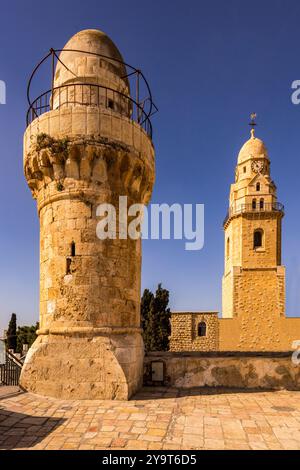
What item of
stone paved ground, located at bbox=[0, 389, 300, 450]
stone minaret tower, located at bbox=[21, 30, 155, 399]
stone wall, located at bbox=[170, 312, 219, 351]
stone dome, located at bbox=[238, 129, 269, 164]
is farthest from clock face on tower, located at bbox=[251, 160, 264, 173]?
stone paved ground, located at bbox=[0, 389, 300, 450]

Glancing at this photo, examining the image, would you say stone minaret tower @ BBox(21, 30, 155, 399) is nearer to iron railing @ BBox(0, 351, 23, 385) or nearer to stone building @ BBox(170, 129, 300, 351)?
iron railing @ BBox(0, 351, 23, 385)

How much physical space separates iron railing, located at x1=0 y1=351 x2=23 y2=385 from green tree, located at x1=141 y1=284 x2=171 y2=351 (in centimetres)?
1815

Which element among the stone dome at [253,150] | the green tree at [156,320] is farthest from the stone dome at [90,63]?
the stone dome at [253,150]

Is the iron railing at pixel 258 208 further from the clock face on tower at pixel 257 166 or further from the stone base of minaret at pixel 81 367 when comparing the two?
the stone base of minaret at pixel 81 367

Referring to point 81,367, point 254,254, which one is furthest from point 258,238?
point 81,367

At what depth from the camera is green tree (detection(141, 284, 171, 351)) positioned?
88.6ft

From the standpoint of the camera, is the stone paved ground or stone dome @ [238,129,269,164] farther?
stone dome @ [238,129,269,164]

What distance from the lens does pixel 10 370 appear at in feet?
29.8

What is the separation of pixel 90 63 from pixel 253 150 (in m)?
25.1

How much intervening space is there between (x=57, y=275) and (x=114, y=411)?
9.95ft

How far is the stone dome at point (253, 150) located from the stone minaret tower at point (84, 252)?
24.7 meters

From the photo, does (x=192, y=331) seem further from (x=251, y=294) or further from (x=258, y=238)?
(x=258, y=238)

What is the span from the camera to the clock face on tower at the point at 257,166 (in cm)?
3045

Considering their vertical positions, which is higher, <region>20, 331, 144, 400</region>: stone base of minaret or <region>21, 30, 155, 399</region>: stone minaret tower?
<region>21, 30, 155, 399</region>: stone minaret tower
